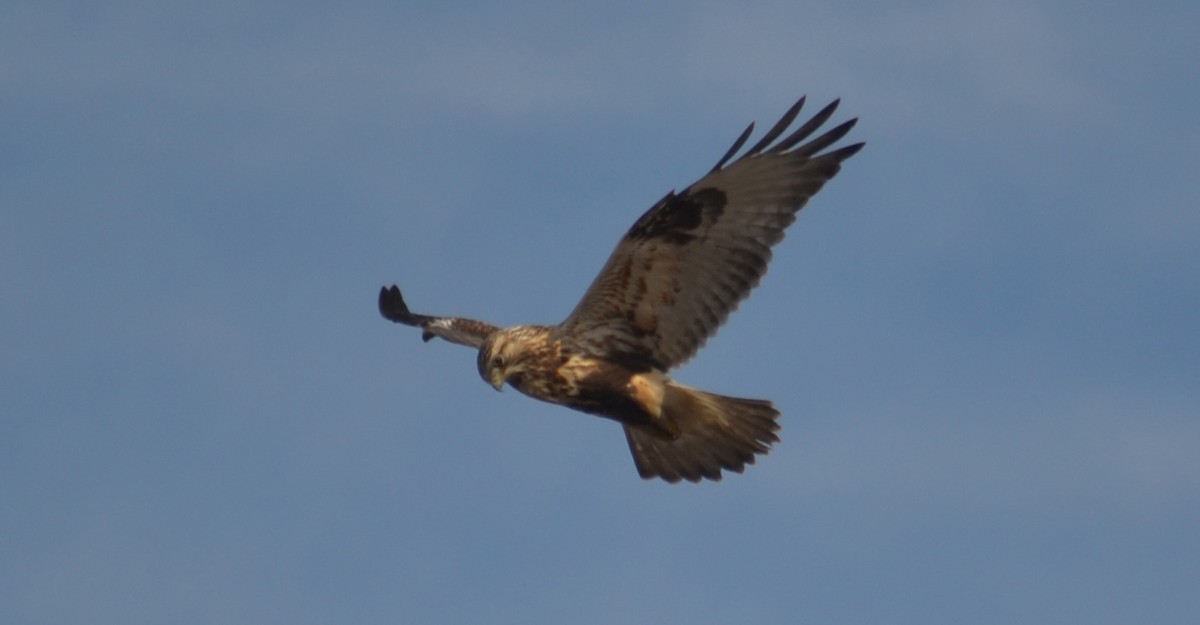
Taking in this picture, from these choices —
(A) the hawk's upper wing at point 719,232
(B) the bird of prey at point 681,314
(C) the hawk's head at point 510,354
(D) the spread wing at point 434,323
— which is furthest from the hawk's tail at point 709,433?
(D) the spread wing at point 434,323

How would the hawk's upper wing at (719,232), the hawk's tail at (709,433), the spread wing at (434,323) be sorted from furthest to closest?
the spread wing at (434,323)
the hawk's tail at (709,433)
the hawk's upper wing at (719,232)

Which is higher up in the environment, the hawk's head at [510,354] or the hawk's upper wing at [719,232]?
the hawk's upper wing at [719,232]

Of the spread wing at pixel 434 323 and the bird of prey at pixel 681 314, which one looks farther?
the spread wing at pixel 434 323

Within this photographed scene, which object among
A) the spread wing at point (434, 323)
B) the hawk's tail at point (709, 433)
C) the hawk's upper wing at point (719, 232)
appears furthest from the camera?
the spread wing at point (434, 323)

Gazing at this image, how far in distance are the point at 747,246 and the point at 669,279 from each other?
19.6 inches

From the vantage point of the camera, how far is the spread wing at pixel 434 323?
12695mm

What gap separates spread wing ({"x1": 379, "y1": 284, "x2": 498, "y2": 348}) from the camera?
41.7ft

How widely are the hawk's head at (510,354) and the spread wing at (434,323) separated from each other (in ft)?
2.60

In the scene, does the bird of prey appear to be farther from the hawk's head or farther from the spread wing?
the spread wing

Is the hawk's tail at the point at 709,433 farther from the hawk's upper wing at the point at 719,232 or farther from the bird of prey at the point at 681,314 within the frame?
the hawk's upper wing at the point at 719,232

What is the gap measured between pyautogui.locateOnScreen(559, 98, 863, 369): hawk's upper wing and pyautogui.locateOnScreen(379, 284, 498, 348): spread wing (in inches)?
56.4

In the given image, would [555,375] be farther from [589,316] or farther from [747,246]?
[747,246]

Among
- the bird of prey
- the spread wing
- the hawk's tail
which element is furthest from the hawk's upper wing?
the spread wing

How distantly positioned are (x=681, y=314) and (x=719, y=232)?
0.54 meters
